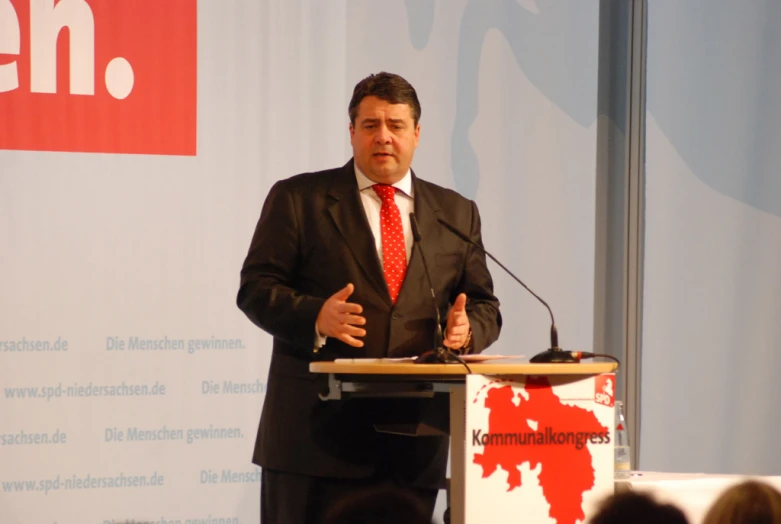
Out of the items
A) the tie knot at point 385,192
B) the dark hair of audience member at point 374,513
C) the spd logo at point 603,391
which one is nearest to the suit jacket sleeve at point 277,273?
the tie knot at point 385,192

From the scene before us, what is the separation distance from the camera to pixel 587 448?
229 centimetres

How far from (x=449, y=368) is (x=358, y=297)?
0.59 metres

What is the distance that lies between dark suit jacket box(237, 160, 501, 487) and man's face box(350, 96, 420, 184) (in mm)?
74

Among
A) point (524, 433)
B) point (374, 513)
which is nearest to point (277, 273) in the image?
point (524, 433)

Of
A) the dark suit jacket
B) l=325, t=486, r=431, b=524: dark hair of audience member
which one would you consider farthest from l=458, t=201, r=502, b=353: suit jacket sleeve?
l=325, t=486, r=431, b=524: dark hair of audience member

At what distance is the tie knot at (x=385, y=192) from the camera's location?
9.29ft

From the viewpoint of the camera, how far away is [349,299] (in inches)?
107

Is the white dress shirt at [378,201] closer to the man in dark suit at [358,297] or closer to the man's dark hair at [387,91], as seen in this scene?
the man in dark suit at [358,297]

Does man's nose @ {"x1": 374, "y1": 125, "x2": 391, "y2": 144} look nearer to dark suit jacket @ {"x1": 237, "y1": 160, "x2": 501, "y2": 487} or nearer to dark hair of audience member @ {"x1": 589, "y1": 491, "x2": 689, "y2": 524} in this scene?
dark suit jacket @ {"x1": 237, "y1": 160, "x2": 501, "y2": 487}

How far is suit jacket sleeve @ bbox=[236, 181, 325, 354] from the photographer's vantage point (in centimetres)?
257

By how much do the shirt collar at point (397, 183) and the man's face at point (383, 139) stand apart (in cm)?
1

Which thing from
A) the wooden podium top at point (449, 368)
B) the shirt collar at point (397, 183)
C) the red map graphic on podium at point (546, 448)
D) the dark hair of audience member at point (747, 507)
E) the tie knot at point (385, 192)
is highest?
the shirt collar at point (397, 183)

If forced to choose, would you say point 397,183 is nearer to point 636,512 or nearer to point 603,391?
point 603,391

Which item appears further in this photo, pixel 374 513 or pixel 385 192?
pixel 385 192
